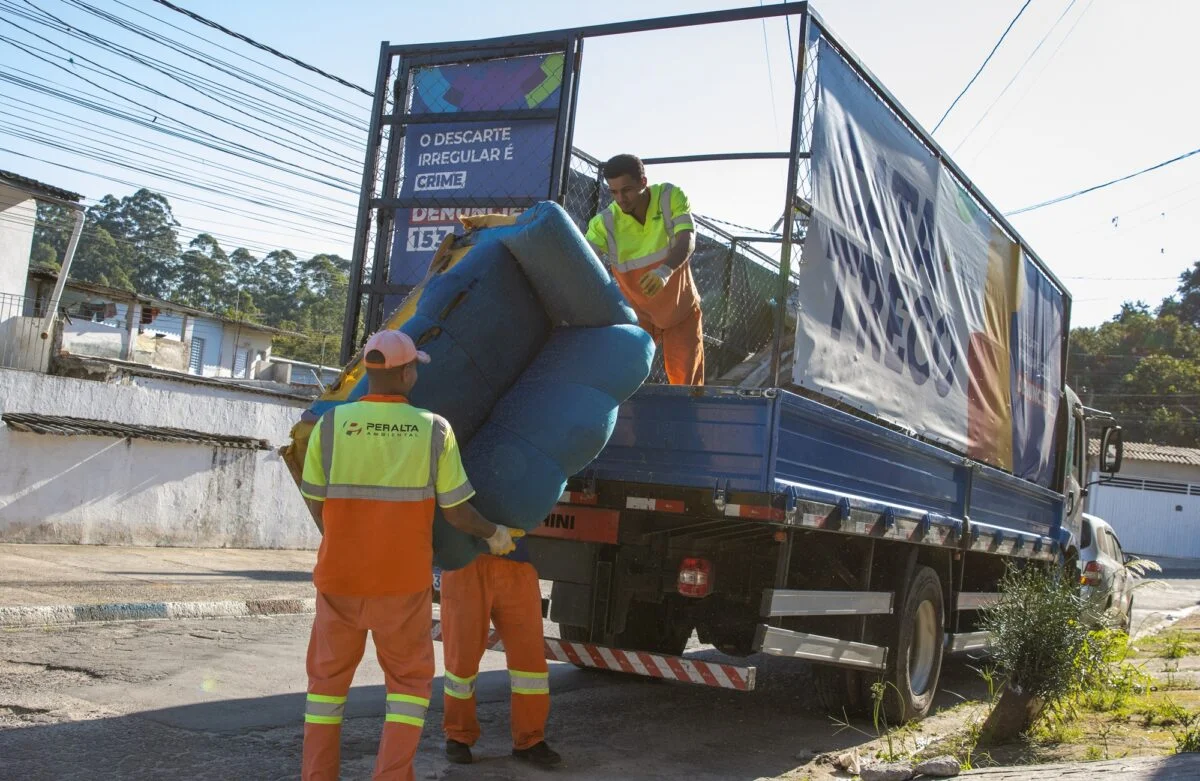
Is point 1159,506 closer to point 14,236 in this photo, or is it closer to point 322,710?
point 14,236

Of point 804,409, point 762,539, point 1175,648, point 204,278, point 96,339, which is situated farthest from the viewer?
point 204,278

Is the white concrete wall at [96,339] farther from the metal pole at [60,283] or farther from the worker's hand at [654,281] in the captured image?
the worker's hand at [654,281]

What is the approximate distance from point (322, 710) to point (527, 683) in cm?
119

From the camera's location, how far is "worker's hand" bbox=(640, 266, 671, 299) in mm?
5723

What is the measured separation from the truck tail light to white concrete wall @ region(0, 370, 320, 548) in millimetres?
9062

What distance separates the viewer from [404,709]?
152 inches

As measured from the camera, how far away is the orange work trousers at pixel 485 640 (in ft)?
15.8

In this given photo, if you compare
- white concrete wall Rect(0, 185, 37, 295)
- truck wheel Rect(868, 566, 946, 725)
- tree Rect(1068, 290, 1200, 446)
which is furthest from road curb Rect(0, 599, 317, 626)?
tree Rect(1068, 290, 1200, 446)

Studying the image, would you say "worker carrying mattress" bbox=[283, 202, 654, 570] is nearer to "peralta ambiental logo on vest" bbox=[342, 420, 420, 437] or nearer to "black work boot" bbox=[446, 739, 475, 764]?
"peralta ambiental logo on vest" bbox=[342, 420, 420, 437]

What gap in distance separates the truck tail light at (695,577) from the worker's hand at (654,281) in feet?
4.46

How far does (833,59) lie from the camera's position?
574 cm

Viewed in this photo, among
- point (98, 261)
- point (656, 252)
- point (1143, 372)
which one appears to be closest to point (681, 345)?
point (656, 252)

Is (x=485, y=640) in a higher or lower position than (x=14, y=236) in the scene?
lower

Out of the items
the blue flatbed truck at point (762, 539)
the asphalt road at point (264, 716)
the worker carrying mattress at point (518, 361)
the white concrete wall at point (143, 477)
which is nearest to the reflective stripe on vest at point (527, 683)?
the asphalt road at point (264, 716)
